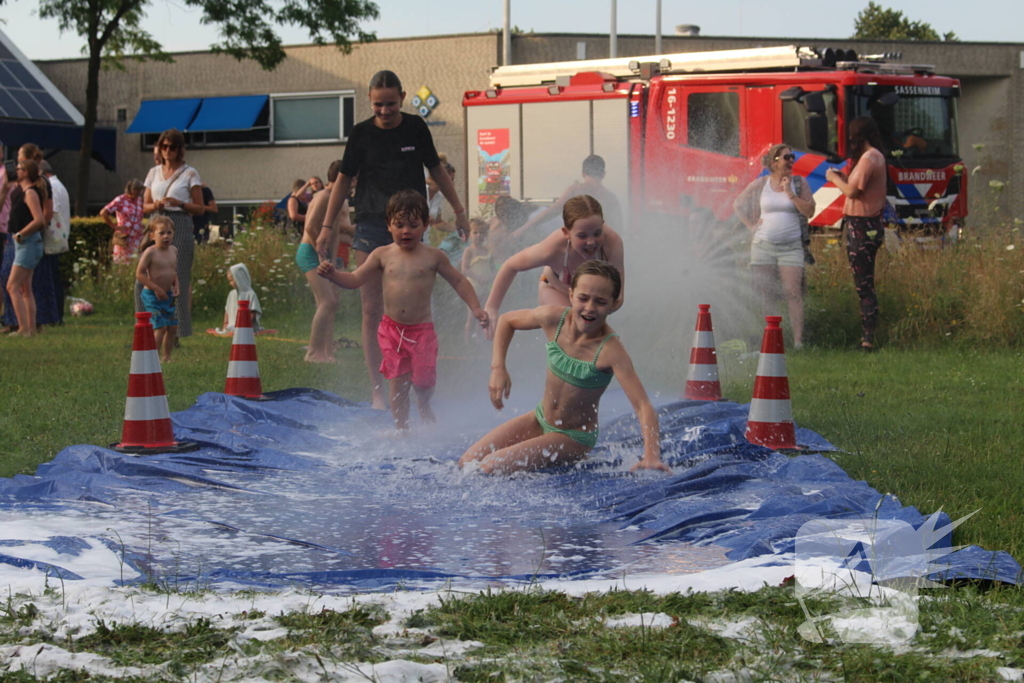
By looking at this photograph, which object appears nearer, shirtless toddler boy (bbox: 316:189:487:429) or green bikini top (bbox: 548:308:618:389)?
green bikini top (bbox: 548:308:618:389)

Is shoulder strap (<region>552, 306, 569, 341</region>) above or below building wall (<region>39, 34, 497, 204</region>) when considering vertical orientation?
below

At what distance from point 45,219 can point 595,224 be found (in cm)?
834

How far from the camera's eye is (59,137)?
3388cm

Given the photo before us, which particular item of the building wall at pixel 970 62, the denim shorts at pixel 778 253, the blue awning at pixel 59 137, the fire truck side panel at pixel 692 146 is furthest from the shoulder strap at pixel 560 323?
the blue awning at pixel 59 137

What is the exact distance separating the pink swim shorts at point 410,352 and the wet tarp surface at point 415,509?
43 cm

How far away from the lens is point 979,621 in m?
3.53

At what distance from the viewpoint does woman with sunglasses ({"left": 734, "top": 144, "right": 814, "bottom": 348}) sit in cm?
1187

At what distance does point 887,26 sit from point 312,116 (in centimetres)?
4744

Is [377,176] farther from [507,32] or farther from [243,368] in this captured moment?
[507,32]

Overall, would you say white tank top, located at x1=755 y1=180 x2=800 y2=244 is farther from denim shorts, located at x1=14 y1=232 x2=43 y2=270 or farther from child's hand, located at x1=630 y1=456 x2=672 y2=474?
denim shorts, located at x1=14 y1=232 x2=43 y2=270

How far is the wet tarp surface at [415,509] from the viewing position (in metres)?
4.43

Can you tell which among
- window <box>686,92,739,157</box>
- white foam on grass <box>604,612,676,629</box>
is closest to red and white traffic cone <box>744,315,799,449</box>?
white foam on grass <box>604,612,676,629</box>

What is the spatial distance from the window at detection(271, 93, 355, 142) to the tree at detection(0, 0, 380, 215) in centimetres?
299

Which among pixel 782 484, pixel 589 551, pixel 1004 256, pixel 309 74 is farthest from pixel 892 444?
pixel 309 74
